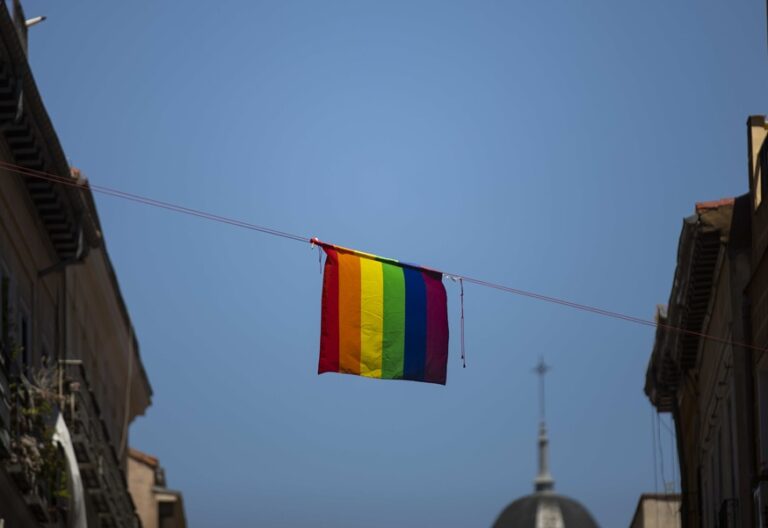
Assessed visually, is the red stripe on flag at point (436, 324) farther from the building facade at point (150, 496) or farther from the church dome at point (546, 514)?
the church dome at point (546, 514)

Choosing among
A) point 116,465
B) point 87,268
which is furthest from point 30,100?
point 116,465

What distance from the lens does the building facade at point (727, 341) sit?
28781mm

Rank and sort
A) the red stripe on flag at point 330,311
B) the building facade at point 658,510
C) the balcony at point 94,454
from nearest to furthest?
the red stripe on flag at point 330,311 < the balcony at point 94,454 < the building facade at point 658,510

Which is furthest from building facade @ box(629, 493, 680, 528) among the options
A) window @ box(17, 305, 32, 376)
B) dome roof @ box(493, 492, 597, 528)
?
dome roof @ box(493, 492, 597, 528)

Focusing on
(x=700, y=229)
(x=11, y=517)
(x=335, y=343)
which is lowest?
(x=11, y=517)

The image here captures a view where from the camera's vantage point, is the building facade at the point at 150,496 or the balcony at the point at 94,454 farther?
the building facade at the point at 150,496

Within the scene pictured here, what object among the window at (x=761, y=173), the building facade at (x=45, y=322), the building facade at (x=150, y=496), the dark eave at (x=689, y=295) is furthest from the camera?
the building facade at (x=150, y=496)

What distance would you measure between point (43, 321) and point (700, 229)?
390 inches

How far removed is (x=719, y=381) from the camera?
33312 millimetres

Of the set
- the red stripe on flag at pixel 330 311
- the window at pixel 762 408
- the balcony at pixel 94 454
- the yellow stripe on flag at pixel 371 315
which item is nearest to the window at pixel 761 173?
the window at pixel 762 408

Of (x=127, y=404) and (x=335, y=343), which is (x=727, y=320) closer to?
(x=335, y=343)

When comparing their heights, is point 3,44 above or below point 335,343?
above

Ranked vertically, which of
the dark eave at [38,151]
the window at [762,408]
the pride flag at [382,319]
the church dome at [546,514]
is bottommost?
the window at [762,408]

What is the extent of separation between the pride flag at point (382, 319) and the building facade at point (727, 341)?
160 inches
